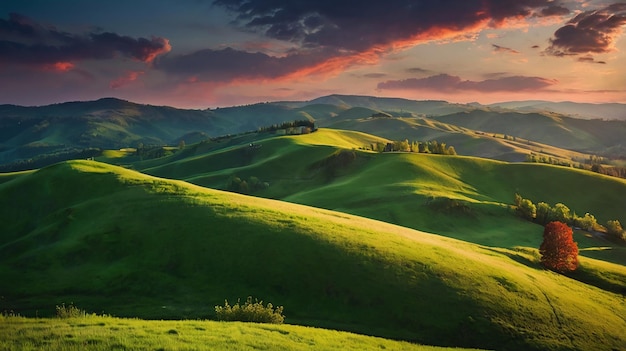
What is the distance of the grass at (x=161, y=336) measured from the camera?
75.1ft

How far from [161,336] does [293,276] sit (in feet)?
72.6

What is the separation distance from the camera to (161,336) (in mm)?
25422

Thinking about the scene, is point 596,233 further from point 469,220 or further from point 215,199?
point 215,199

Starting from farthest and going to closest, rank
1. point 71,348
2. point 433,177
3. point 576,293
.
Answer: point 433,177, point 576,293, point 71,348

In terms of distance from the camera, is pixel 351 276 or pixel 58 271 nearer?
pixel 351 276

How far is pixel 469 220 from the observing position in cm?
12900

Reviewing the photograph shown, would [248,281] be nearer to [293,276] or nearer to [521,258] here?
[293,276]

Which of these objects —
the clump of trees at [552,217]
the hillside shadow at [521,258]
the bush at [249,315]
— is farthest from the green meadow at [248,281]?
the clump of trees at [552,217]

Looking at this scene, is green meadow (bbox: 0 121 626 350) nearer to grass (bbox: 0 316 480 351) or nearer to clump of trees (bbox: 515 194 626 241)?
grass (bbox: 0 316 480 351)

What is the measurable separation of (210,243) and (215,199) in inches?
→ 647

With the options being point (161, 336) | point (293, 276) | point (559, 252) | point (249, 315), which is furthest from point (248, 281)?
point (559, 252)

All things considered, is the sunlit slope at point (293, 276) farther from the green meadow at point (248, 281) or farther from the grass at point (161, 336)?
the grass at point (161, 336)

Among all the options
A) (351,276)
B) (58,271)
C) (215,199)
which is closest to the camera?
(351,276)

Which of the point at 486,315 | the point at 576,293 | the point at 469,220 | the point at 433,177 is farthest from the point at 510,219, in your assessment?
the point at 486,315
